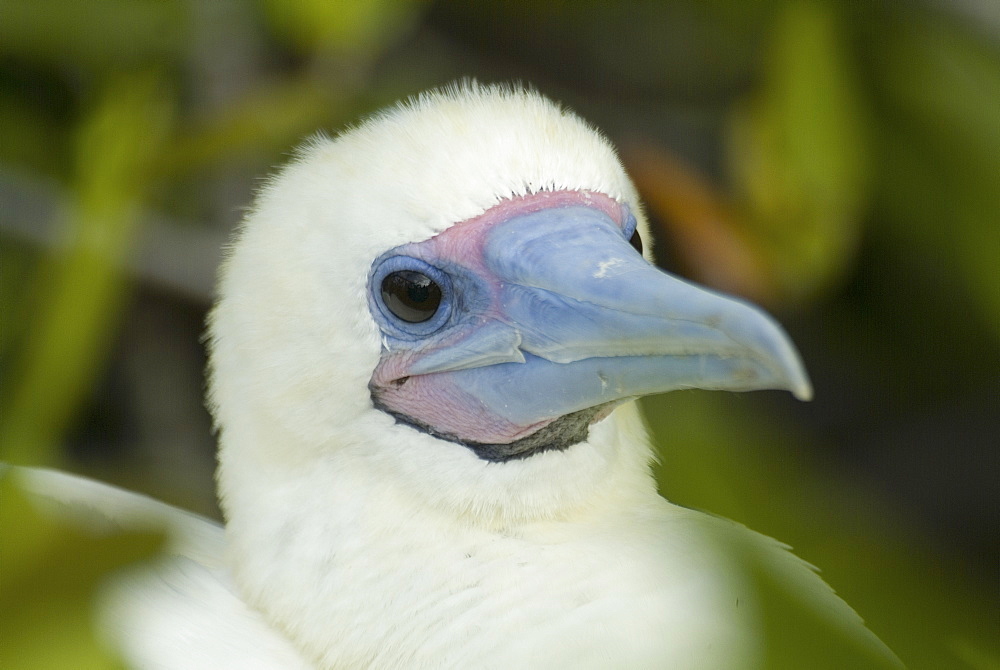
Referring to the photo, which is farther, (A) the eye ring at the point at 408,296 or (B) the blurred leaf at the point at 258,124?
(B) the blurred leaf at the point at 258,124

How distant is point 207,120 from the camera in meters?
2.49

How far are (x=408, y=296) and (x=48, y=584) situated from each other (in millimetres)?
590

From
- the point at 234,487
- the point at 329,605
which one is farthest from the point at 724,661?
the point at 234,487

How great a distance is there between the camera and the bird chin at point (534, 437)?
124 centimetres

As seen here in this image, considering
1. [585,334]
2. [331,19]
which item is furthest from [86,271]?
[585,334]

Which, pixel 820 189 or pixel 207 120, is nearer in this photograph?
pixel 820 189

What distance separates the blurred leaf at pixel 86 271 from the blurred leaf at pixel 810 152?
1.40m

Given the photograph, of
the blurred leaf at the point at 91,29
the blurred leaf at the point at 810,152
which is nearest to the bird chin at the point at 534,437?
the blurred leaf at the point at 810,152

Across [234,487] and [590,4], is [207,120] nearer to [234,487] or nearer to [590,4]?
[590,4]

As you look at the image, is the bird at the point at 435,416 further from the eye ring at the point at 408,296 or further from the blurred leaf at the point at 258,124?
the blurred leaf at the point at 258,124

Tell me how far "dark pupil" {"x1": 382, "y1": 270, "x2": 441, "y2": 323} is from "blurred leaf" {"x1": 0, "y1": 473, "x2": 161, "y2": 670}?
1.77ft

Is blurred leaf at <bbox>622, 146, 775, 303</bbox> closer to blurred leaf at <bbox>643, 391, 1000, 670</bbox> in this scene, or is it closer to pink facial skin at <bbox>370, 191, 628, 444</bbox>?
blurred leaf at <bbox>643, 391, 1000, 670</bbox>

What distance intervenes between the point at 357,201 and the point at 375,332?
0.53 feet

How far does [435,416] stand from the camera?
1267 mm
